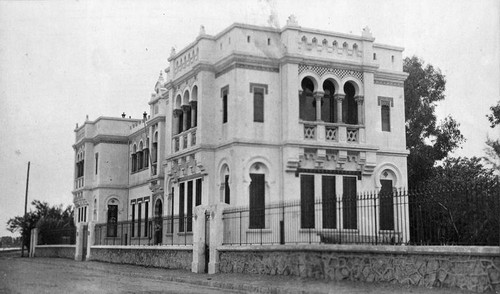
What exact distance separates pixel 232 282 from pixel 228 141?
29.2ft

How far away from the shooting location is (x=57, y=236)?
44.2m

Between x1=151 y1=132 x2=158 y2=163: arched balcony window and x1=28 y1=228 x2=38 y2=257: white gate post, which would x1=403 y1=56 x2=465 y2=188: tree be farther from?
x1=28 y1=228 x2=38 y2=257: white gate post

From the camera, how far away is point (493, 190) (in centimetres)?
1427

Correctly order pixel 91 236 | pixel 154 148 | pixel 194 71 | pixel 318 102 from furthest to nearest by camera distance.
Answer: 1. pixel 154 148
2. pixel 91 236
3. pixel 194 71
4. pixel 318 102

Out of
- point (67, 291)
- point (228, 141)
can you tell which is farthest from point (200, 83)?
point (67, 291)

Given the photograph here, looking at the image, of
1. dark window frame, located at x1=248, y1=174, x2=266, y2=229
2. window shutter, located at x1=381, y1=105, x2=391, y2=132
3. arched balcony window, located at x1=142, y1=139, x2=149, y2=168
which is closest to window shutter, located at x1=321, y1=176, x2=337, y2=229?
dark window frame, located at x1=248, y1=174, x2=266, y2=229

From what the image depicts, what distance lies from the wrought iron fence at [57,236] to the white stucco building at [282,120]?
1184 cm

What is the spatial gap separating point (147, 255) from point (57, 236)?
1735cm

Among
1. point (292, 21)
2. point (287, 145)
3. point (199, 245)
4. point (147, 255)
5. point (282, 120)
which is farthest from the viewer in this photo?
point (147, 255)

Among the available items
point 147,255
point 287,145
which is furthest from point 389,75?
point 147,255

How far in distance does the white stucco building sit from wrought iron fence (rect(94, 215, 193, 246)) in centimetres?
31

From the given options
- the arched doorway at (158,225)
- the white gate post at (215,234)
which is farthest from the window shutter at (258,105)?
the arched doorway at (158,225)

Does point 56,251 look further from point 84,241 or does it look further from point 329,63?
point 329,63

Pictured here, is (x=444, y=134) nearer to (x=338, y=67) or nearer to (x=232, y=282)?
(x=338, y=67)
